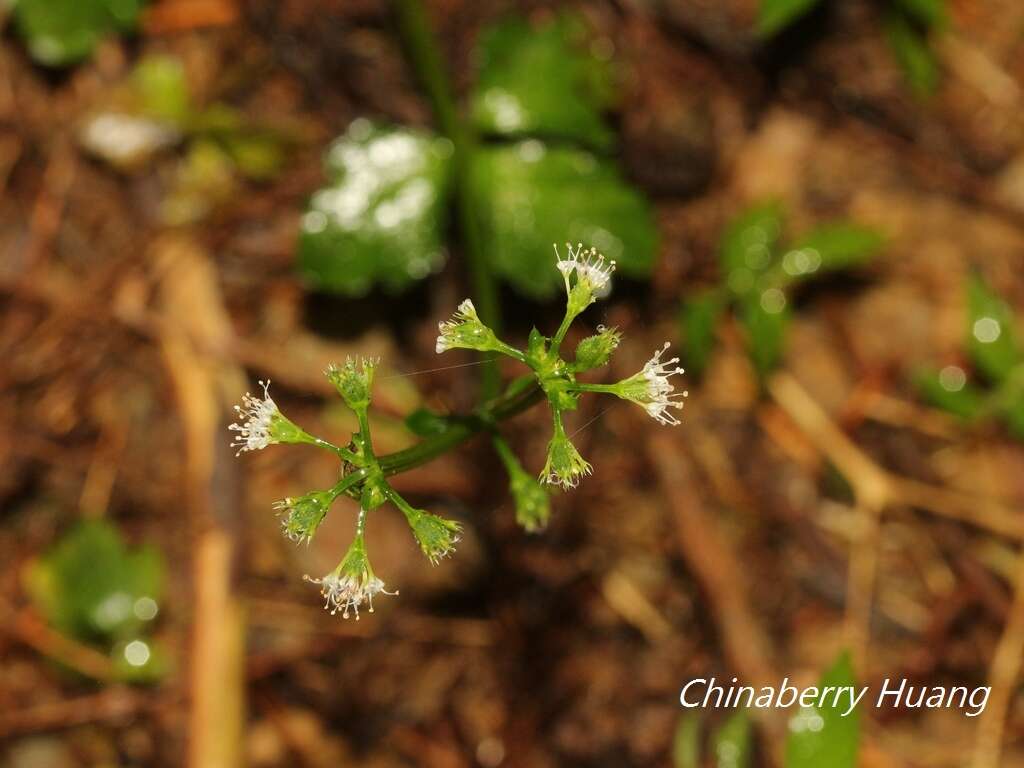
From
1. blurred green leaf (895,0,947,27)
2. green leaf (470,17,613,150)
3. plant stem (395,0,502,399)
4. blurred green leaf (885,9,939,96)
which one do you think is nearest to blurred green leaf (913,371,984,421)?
blurred green leaf (885,9,939,96)

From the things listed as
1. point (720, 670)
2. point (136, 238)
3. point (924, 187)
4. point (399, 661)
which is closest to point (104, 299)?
point (136, 238)

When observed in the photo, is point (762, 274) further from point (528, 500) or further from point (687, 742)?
point (528, 500)

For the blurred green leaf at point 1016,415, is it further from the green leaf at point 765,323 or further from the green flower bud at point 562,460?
the green flower bud at point 562,460

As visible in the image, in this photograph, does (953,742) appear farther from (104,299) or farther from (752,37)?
(104,299)

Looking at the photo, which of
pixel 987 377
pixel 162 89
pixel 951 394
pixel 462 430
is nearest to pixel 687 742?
pixel 951 394

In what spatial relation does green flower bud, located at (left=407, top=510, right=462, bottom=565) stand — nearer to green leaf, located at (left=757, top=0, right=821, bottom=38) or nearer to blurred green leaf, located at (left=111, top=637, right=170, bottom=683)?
blurred green leaf, located at (left=111, top=637, right=170, bottom=683)

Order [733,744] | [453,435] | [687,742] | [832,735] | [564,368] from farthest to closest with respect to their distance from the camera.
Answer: [687,742] < [733,744] < [832,735] < [453,435] < [564,368]

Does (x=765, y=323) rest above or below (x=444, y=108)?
below
